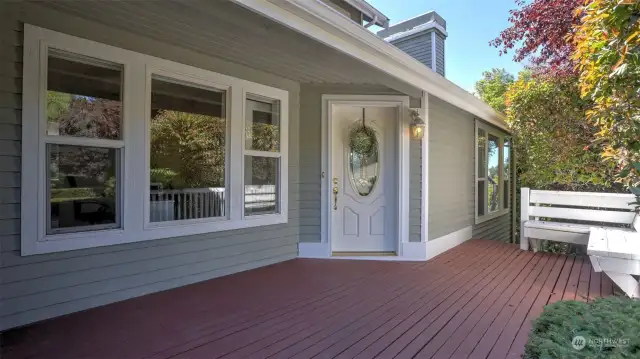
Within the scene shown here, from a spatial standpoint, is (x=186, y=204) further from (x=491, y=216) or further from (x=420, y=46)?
(x=420, y=46)

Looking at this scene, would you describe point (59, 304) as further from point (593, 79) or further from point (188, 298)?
point (593, 79)

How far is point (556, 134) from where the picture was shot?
563cm

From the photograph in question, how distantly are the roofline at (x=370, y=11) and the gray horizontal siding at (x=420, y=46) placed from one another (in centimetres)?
151

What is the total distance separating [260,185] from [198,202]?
0.77 metres

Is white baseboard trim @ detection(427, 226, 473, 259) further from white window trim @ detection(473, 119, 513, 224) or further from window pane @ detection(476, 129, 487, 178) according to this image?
window pane @ detection(476, 129, 487, 178)

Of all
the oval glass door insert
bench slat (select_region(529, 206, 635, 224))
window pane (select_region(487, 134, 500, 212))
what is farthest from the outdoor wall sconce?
window pane (select_region(487, 134, 500, 212))

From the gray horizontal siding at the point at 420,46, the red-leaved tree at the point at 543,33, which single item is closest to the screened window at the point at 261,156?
the red-leaved tree at the point at 543,33

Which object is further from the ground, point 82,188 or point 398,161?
point 398,161

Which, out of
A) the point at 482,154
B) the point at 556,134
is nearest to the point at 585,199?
the point at 556,134

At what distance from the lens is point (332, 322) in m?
2.72

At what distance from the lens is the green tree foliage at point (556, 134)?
537 cm

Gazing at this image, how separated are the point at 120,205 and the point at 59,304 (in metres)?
0.82

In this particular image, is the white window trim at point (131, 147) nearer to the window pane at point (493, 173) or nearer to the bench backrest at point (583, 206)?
the bench backrest at point (583, 206)

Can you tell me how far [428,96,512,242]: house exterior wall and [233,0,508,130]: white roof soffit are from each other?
1.93 feet
